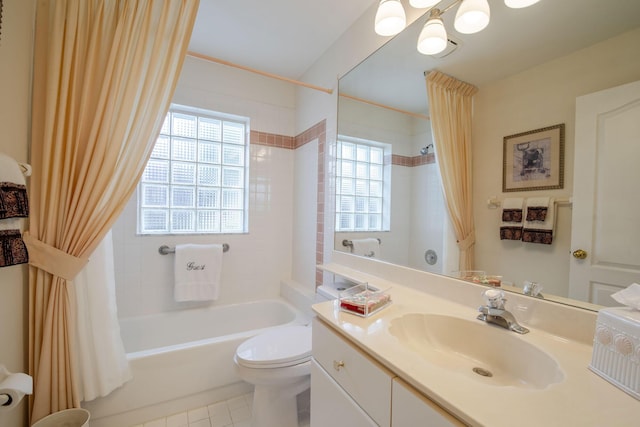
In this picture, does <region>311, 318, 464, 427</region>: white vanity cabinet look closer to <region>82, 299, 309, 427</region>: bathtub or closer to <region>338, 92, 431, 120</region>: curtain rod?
<region>82, 299, 309, 427</region>: bathtub

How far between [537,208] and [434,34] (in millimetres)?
865

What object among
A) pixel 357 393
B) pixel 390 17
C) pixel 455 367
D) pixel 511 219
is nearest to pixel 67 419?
pixel 357 393

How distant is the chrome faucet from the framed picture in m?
0.40

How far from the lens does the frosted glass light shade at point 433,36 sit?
3.76 feet

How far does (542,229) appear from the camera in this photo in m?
0.88

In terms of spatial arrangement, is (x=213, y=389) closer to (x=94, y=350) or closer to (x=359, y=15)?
(x=94, y=350)

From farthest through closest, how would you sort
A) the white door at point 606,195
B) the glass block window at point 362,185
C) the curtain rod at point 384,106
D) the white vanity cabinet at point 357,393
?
the glass block window at point 362,185
the curtain rod at point 384,106
the white door at point 606,195
the white vanity cabinet at point 357,393

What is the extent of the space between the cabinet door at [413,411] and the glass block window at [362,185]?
102 centimetres

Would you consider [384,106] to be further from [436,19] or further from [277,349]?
[277,349]

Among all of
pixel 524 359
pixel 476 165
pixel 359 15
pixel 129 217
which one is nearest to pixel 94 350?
pixel 129 217

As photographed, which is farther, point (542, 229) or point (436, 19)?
point (436, 19)

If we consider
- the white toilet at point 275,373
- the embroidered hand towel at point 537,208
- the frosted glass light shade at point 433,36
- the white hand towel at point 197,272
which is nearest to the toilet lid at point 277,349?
the white toilet at point 275,373

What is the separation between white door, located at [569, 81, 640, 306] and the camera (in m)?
0.69

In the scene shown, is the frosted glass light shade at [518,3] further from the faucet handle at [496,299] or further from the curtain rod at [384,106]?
the faucet handle at [496,299]
